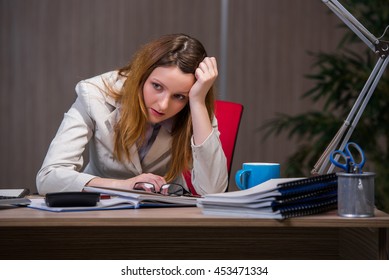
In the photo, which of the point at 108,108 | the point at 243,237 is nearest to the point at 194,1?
the point at 108,108

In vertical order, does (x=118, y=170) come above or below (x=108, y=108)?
below

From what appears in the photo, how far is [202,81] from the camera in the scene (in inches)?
68.4

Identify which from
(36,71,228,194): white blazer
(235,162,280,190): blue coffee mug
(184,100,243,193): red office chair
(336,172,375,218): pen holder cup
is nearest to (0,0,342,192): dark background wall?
(184,100,243,193): red office chair

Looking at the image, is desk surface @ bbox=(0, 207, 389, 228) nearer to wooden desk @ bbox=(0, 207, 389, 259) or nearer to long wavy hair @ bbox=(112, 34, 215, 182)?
wooden desk @ bbox=(0, 207, 389, 259)

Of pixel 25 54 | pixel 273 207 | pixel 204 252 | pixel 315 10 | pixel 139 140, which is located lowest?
pixel 204 252

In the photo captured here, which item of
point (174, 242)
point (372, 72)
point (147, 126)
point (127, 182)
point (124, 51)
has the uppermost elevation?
point (124, 51)

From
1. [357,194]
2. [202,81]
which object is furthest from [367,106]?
[357,194]

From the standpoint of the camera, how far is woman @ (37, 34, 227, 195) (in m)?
1.74

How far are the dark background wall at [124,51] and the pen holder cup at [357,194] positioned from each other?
2953mm

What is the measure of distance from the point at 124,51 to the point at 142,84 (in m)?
2.39

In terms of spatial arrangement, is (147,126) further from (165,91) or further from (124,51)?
(124,51)

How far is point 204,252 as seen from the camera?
51.8 inches

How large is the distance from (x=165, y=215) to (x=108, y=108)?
756mm
